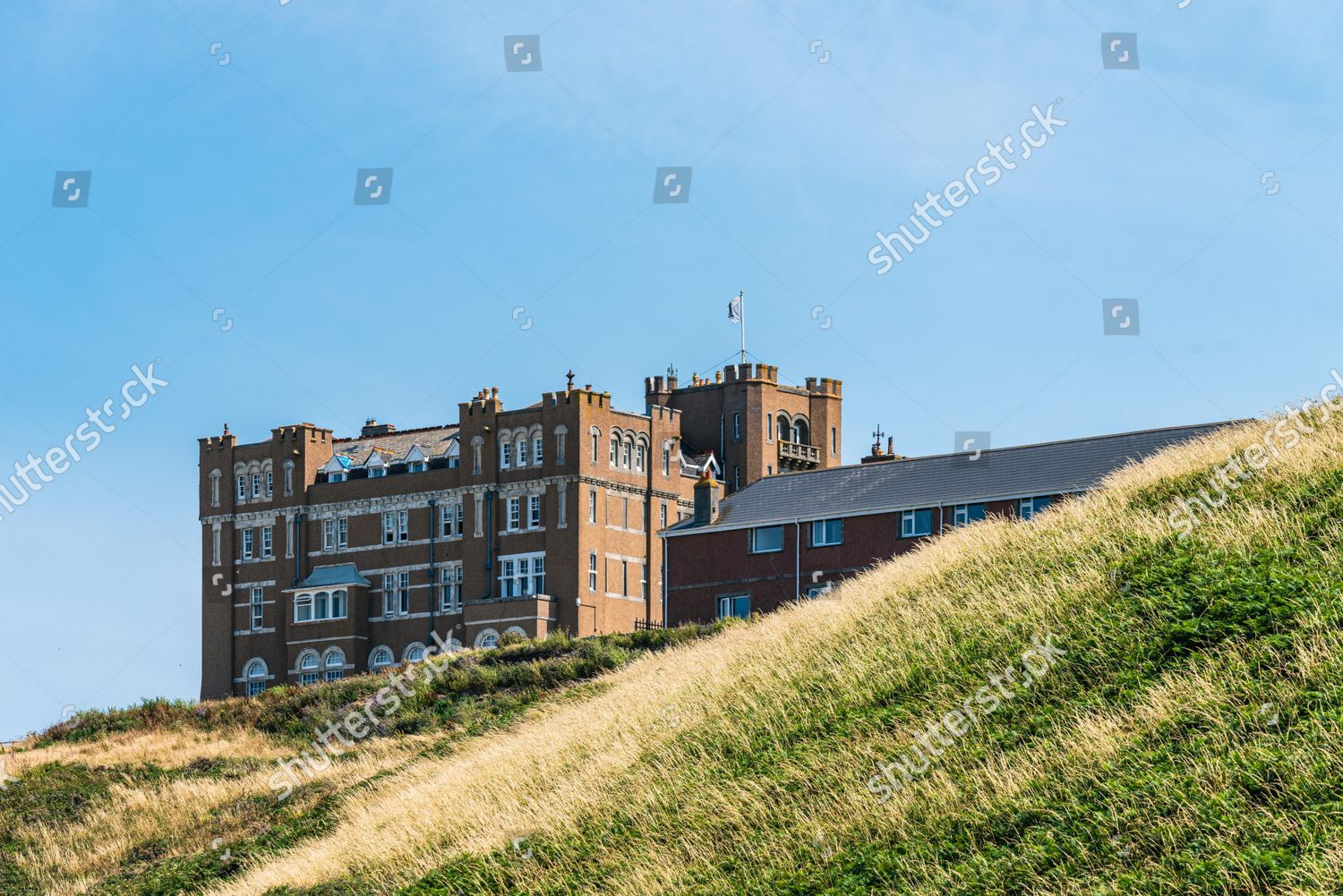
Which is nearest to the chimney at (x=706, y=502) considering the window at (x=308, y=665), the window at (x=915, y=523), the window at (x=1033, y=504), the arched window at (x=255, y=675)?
the window at (x=915, y=523)

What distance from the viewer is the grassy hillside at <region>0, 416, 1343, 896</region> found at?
1727cm

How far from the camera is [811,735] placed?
24047 mm

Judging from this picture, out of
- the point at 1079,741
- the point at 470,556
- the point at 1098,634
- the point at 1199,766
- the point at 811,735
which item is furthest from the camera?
the point at 470,556

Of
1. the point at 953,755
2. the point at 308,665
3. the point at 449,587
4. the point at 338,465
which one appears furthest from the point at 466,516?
the point at 953,755

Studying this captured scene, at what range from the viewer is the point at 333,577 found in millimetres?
92125

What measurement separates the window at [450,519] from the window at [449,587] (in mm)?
1785

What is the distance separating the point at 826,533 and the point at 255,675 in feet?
134

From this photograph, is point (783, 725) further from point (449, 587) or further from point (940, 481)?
point (449, 587)

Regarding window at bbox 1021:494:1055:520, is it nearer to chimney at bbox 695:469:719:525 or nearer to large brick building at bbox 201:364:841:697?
chimney at bbox 695:469:719:525

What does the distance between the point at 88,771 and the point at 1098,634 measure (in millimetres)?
30593

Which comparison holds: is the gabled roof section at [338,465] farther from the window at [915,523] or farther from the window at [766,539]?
the window at [915,523]

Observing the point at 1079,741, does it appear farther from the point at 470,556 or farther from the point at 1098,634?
the point at 470,556

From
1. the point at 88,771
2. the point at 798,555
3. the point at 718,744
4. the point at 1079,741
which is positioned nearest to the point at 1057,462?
the point at 798,555

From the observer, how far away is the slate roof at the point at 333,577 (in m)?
91.5
